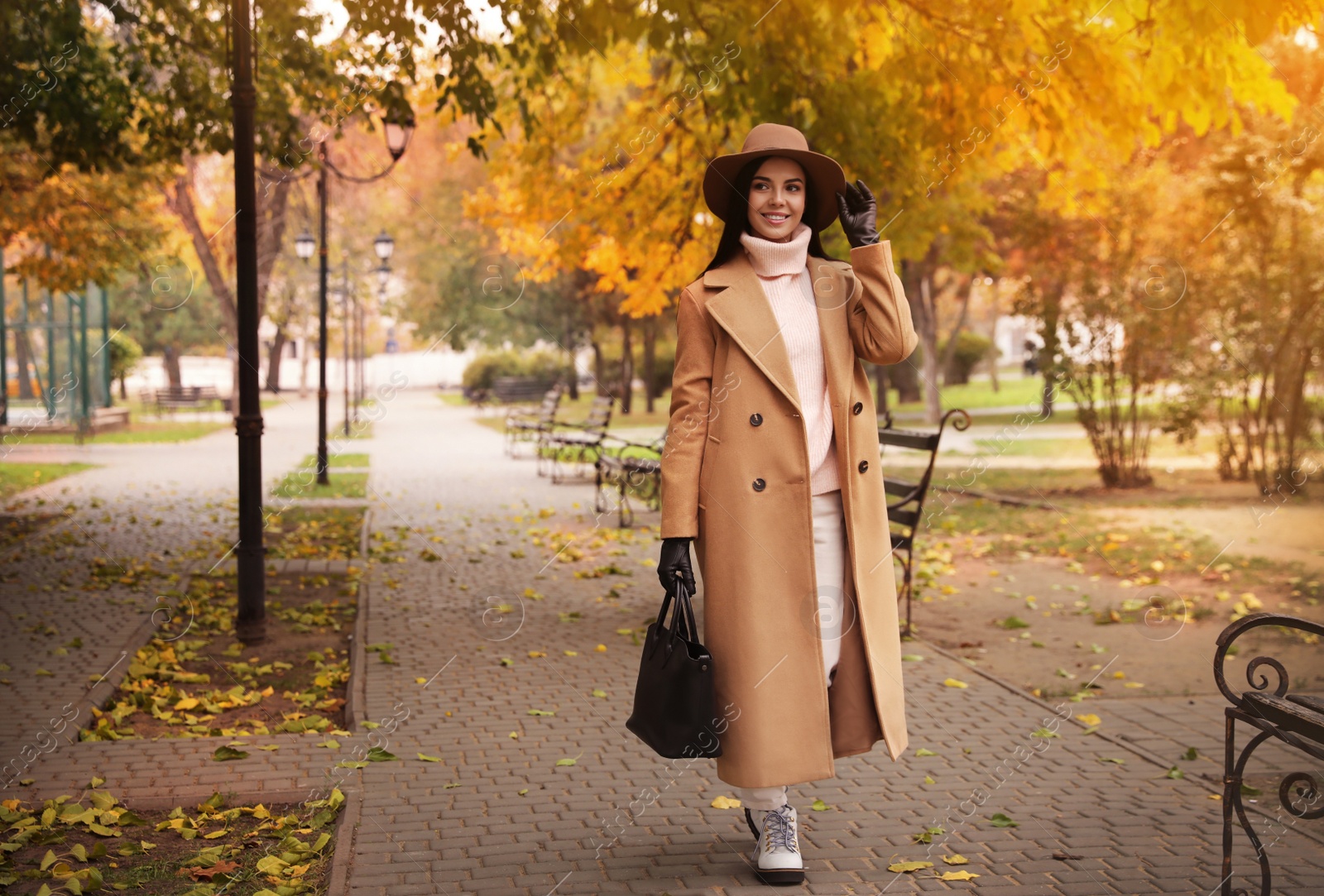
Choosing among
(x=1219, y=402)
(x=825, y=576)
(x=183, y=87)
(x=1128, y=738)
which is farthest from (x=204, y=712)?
(x=1219, y=402)

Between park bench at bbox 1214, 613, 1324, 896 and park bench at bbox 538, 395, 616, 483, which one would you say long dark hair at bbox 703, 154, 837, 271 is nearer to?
park bench at bbox 1214, 613, 1324, 896

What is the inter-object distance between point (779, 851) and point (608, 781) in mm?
1178

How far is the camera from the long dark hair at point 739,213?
150 inches

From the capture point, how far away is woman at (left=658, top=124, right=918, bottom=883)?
12.2ft

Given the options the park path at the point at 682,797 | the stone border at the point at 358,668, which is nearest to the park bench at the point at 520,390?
the stone border at the point at 358,668

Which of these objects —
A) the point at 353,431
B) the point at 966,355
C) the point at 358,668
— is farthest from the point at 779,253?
the point at 966,355

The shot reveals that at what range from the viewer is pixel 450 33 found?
25.5 feet

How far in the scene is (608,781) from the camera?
191 inches

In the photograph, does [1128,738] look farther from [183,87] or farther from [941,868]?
[183,87]

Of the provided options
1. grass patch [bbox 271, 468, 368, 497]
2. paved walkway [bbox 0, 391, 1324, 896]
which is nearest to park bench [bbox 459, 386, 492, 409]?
grass patch [bbox 271, 468, 368, 497]

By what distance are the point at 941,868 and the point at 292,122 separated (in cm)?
1027

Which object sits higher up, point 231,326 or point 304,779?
point 231,326

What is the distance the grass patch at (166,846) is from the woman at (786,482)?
1.47 meters

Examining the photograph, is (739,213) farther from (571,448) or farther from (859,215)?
(571,448)
